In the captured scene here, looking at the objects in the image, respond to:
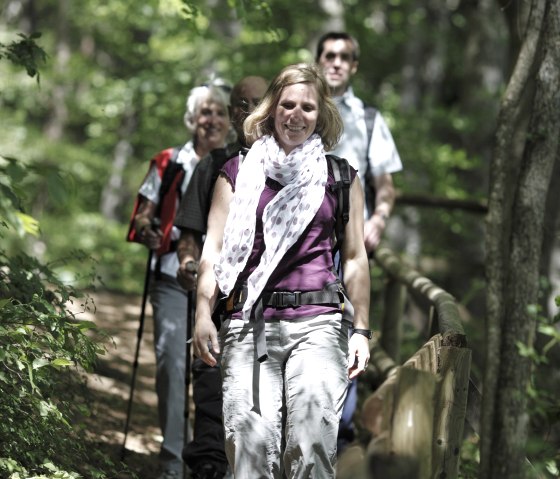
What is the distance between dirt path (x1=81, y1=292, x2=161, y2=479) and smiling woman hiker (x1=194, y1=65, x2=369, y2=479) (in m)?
1.16

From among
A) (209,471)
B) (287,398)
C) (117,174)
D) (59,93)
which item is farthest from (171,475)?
(59,93)

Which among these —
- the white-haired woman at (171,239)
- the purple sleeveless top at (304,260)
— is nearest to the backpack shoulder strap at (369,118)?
the white-haired woman at (171,239)

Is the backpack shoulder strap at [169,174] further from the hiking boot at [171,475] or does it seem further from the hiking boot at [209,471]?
the hiking boot at [209,471]

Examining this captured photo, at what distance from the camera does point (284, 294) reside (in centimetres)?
407

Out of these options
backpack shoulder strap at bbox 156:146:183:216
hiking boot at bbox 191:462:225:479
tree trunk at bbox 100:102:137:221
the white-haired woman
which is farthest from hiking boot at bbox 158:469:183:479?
tree trunk at bbox 100:102:137:221

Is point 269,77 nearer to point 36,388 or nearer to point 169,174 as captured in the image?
point 169,174

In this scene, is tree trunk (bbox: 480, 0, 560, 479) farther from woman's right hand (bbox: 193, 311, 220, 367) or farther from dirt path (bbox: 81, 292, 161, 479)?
dirt path (bbox: 81, 292, 161, 479)

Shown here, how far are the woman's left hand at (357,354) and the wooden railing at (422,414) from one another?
0.90 feet

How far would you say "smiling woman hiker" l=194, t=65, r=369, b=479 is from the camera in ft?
13.1

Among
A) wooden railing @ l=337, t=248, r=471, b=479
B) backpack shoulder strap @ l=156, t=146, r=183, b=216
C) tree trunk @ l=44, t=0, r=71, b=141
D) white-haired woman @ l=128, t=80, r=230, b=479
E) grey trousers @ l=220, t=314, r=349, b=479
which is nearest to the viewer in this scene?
wooden railing @ l=337, t=248, r=471, b=479

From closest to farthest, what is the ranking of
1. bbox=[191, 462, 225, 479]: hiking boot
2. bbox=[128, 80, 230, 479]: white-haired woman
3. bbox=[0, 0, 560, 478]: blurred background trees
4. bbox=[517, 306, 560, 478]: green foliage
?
bbox=[517, 306, 560, 478]: green foliage, bbox=[191, 462, 225, 479]: hiking boot, bbox=[128, 80, 230, 479]: white-haired woman, bbox=[0, 0, 560, 478]: blurred background trees

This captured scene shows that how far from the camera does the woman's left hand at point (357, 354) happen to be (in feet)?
13.5

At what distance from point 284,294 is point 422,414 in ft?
3.60

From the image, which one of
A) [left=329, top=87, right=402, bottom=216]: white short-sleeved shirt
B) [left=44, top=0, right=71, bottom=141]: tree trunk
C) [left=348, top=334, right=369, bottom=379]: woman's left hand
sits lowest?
[left=348, top=334, right=369, bottom=379]: woman's left hand
